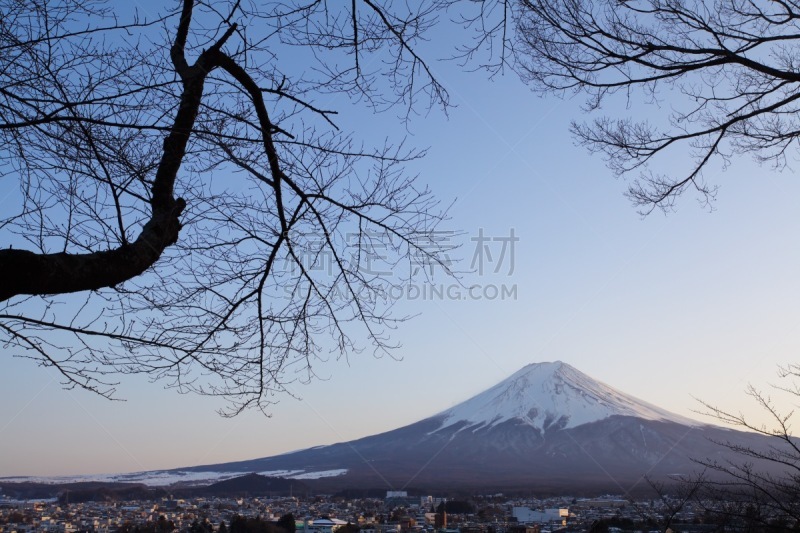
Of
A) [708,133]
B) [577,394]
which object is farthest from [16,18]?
[577,394]

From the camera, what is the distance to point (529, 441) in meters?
53.7

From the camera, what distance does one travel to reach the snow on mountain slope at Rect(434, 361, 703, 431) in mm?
57750

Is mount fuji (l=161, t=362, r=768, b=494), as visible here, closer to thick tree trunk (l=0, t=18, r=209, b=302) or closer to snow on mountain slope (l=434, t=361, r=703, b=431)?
snow on mountain slope (l=434, t=361, r=703, b=431)

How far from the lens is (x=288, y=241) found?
3367 mm

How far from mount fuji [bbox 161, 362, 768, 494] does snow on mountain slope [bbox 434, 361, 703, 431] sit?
Answer: 0.08 m

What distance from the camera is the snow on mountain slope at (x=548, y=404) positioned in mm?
57750

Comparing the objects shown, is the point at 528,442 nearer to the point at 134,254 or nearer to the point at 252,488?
the point at 252,488

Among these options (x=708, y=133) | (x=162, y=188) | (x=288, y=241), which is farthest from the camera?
(x=708, y=133)

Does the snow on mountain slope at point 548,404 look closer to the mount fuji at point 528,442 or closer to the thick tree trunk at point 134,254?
the mount fuji at point 528,442

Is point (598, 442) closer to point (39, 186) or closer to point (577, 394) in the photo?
point (577, 394)

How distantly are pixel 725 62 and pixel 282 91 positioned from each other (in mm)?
1928

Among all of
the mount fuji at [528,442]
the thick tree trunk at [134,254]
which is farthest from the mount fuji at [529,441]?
the thick tree trunk at [134,254]

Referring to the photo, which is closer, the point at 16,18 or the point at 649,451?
the point at 16,18

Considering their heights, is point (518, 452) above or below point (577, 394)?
below
